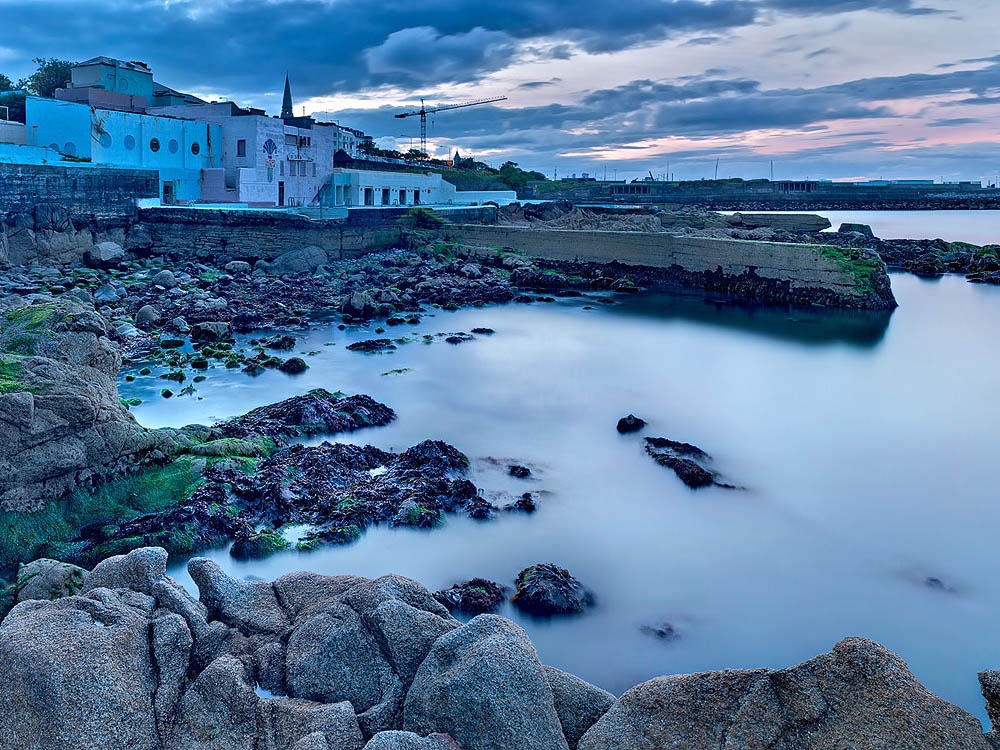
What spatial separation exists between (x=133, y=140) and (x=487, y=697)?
34.5 meters

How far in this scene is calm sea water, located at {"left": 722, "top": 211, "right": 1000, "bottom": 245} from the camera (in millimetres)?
52031

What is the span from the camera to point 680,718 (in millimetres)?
3736

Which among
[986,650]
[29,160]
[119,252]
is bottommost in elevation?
[986,650]

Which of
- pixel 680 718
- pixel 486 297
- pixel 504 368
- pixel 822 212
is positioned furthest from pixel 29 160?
pixel 822 212

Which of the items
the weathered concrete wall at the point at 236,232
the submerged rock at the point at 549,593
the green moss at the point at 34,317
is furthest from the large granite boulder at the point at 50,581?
the weathered concrete wall at the point at 236,232

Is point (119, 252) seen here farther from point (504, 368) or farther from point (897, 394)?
point (897, 394)

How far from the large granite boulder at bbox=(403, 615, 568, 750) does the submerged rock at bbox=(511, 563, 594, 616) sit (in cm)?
284

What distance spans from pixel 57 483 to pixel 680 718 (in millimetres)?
6438

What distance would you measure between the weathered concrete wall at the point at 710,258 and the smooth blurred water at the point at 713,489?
4639 mm

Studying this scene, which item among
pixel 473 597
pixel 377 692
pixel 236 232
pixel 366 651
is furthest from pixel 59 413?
pixel 236 232

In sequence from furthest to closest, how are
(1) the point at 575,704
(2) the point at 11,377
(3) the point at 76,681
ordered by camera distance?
1. (2) the point at 11,377
2. (1) the point at 575,704
3. (3) the point at 76,681

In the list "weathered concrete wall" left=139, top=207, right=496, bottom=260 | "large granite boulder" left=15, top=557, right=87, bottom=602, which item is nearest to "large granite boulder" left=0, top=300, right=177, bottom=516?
"large granite boulder" left=15, top=557, right=87, bottom=602

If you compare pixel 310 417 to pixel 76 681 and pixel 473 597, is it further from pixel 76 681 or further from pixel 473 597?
pixel 76 681

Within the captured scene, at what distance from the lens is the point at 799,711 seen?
11.8 ft
